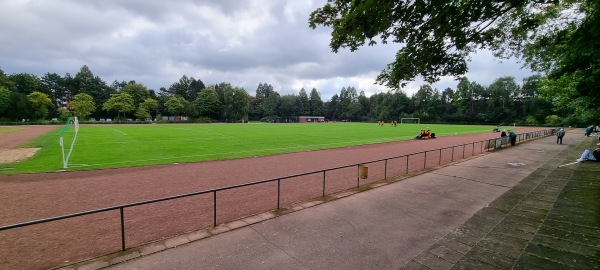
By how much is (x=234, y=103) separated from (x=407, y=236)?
104243 millimetres

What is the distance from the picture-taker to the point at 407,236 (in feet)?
19.3

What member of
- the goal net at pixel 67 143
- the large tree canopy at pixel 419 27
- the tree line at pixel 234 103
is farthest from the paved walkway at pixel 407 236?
the tree line at pixel 234 103

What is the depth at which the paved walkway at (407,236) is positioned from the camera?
15.4 feet

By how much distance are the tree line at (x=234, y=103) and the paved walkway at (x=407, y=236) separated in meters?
91.3

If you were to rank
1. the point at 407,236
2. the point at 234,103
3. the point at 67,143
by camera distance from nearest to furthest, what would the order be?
the point at 407,236 → the point at 67,143 → the point at 234,103

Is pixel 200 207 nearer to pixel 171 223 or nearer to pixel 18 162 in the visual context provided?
pixel 171 223

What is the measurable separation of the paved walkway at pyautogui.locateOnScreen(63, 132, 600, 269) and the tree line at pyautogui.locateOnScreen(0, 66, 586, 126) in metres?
91.3

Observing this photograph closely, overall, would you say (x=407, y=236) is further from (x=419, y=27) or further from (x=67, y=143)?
(x=67, y=143)

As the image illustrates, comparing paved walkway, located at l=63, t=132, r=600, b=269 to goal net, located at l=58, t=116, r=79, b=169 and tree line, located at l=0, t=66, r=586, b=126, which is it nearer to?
goal net, located at l=58, t=116, r=79, b=169

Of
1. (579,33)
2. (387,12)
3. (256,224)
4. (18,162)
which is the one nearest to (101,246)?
(256,224)

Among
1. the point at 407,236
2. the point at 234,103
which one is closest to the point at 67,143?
the point at 407,236

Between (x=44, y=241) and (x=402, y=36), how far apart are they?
402 inches

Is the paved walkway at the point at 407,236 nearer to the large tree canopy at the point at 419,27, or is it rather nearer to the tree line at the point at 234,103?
the large tree canopy at the point at 419,27

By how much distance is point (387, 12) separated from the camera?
6.23 meters
